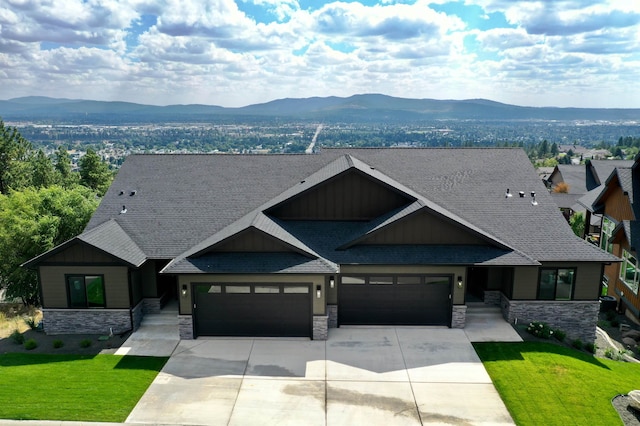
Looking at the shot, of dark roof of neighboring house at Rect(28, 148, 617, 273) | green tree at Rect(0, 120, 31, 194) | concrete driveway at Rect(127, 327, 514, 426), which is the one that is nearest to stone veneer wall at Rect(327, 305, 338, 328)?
concrete driveway at Rect(127, 327, 514, 426)

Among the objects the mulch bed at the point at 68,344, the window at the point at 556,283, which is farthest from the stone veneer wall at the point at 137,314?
the window at the point at 556,283

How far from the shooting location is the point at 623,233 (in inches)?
923

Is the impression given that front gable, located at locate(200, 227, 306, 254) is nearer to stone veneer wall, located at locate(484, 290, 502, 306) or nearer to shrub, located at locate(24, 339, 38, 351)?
shrub, located at locate(24, 339, 38, 351)

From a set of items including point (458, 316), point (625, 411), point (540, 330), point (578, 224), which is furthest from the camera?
point (578, 224)

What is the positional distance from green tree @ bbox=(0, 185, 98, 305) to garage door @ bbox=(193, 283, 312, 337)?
30.7 ft

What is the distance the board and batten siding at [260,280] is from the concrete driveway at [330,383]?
1.42 metres

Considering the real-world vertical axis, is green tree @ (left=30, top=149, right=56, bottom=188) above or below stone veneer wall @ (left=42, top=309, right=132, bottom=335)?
above

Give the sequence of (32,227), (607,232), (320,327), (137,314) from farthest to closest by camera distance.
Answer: (607,232)
(32,227)
(137,314)
(320,327)

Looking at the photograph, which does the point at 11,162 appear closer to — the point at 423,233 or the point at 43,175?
the point at 43,175

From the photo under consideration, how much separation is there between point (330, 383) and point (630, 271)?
17207 millimetres

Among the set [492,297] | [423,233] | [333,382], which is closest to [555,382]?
[492,297]

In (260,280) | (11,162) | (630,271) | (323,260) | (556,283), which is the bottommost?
(630,271)

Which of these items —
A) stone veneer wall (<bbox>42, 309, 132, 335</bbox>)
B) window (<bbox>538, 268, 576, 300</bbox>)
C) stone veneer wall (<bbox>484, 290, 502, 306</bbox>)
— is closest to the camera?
stone veneer wall (<bbox>42, 309, 132, 335</bbox>)

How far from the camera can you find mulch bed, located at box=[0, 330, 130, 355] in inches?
667
